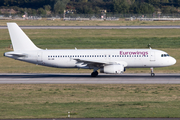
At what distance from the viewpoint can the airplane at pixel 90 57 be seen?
41.2 metres

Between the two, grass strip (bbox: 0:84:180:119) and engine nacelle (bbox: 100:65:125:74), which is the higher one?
engine nacelle (bbox: 100:65:125:74)

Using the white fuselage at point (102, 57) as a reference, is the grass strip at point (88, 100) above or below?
below


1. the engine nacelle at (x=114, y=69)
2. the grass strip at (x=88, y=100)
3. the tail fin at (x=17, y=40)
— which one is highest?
the tail fin at (x=17, y=40)

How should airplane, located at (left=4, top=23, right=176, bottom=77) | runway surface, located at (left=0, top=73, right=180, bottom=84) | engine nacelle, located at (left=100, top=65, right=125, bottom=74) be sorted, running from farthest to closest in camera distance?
airplane, located at (left=4, top=23, right=176, bottom=77) → engine nacelle, located at (left=100, top=65, right=125, bottom=74) → runway surface, located at (left=0, top=73, right=180, bottom=84)

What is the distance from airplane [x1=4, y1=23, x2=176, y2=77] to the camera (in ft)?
135

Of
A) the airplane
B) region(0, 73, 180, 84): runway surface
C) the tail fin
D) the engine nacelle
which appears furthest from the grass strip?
the tail fin

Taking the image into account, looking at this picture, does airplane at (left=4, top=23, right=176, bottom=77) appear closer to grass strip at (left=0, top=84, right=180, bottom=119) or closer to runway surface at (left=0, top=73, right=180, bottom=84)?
runway surface at (left=0, top=73, right=180, bottom=84)

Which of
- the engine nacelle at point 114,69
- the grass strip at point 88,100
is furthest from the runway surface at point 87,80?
the grass strip at point 88,100

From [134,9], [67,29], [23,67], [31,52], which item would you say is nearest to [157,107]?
[31,52]

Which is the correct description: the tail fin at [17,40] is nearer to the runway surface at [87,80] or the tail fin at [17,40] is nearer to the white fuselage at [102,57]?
the white fuselage at [102,57]

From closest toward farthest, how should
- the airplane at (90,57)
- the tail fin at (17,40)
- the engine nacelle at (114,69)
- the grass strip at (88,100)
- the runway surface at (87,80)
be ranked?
the grass strip at (88,100) → the runway surface at (87,80) → the engine nacelle at (114,69) → the airplane at (90,57) → the tail fin at (17,40)

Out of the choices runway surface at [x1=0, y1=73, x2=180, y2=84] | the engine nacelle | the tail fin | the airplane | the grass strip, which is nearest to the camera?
the grass strip

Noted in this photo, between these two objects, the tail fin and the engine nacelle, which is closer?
the engine nacelle

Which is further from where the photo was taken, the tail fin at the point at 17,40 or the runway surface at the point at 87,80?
the tail fin at the point at 17,40
